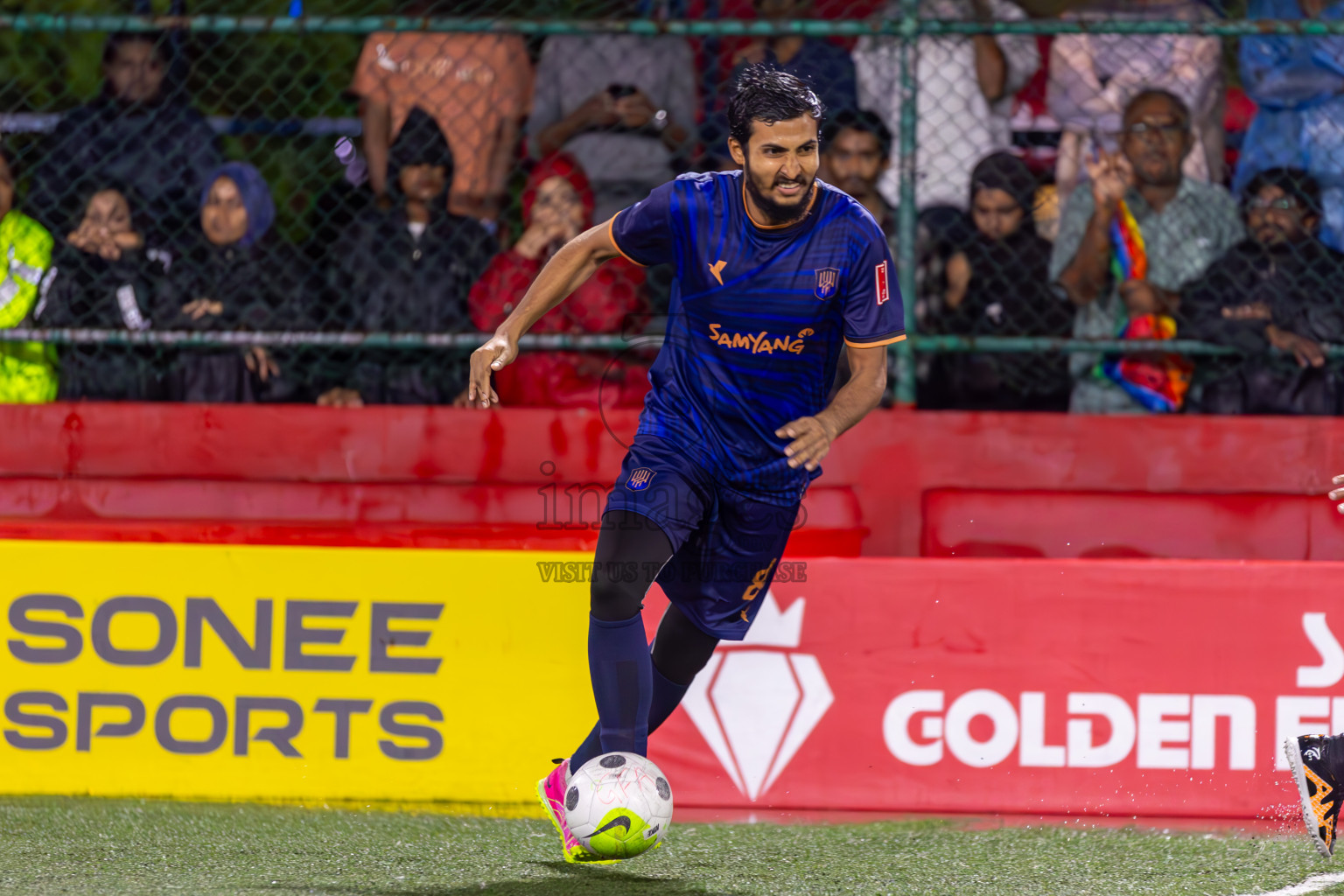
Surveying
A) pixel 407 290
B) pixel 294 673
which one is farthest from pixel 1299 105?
pixel 294 673

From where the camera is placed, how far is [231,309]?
5.50m

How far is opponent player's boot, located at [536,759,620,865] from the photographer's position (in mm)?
3697

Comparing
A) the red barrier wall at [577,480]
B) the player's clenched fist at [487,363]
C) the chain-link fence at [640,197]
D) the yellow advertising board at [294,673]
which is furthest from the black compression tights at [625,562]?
the chain-link fence at [640,197]

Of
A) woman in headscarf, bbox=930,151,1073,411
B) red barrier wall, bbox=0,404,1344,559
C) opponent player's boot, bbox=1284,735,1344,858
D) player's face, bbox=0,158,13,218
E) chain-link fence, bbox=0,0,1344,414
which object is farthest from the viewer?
player's face, bbox=0,158,13,218

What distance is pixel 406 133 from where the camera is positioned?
229 inches

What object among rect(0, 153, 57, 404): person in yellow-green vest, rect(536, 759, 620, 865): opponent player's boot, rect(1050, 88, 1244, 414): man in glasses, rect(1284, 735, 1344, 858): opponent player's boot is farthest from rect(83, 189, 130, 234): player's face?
rect(1284, 735, 1344, 858): opponent player's boot

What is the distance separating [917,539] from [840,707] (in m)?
0.74

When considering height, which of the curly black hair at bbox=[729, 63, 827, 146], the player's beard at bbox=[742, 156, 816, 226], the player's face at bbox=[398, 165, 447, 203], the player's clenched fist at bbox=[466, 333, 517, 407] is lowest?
the player's clenched fist at bbox=[466, 333, 517, 407]

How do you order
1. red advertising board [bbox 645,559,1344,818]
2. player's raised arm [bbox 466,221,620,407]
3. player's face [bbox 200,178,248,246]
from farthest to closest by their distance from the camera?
player's face [bbox 200,178,248,246] < red advertising board [bbox 645,559,1344,818] < player's raised arm [bbox 466,221,620,407]

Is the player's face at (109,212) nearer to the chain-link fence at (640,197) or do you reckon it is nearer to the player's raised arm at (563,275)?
the chain-link fence at (640,197)

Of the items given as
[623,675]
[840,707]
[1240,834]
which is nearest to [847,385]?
[623,675]

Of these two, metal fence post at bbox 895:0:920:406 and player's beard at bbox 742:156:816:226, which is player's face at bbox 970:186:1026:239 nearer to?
metal fence post at bbox 895:0:920:406

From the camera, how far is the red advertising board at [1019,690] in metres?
4.70

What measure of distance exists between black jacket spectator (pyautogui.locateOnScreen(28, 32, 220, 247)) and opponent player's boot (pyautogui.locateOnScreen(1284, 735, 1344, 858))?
4.24m
